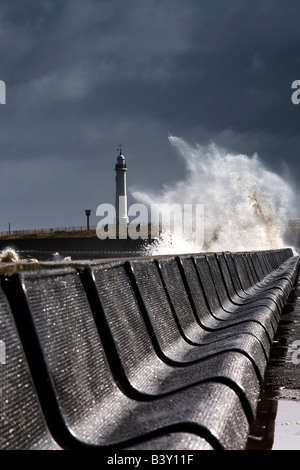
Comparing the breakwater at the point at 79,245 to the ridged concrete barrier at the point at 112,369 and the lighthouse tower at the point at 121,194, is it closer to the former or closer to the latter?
the lighthouse tower at the point at 121,194

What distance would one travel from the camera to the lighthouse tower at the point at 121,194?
10025 cm

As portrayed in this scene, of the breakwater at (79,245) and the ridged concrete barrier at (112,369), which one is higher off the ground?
the breakwater at (79,245)

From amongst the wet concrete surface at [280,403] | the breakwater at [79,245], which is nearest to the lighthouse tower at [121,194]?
the breakwater at [79,245]

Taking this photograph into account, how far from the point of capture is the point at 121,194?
99.9 metres

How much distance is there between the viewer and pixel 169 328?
4484 millimetres

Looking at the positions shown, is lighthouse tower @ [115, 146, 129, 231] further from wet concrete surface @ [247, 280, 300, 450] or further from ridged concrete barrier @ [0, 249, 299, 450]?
ridged concrete barrier @ [0, 249, 299, 450]

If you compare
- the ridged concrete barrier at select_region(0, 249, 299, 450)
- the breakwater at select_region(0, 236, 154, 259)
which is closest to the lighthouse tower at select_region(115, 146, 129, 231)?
the breakwater at select_region(0, 236, 154, 259)

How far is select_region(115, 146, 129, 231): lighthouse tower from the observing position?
329ft

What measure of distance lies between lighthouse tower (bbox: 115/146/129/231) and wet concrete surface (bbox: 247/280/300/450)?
3656 inches

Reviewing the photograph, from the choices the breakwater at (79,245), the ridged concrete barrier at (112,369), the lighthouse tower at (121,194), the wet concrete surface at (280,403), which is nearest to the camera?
the ridged concrete barrier at (112,369)

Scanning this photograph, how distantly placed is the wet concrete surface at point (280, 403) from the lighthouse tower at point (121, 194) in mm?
92874

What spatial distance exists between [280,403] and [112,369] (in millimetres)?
1788
